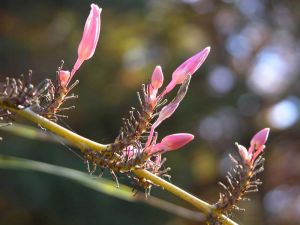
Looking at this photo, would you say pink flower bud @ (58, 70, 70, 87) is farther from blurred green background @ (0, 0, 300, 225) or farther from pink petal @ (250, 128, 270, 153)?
blurred green background @ (0, 0, 300, 225)

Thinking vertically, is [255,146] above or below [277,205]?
below

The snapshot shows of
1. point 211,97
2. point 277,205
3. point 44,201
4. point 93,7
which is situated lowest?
point 93,7

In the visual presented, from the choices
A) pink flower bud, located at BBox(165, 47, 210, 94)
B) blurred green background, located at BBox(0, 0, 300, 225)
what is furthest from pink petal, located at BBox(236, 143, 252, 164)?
blurred green background, located at BBox(0, 0, 300, 225)

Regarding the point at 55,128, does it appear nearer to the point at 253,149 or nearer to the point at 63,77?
the point at 63,77

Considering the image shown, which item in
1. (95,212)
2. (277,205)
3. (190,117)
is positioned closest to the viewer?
(95,212)

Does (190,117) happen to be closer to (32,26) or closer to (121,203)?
(121,203)

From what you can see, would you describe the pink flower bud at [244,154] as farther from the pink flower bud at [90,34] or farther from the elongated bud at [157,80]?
the pink flower bud at [90,34]

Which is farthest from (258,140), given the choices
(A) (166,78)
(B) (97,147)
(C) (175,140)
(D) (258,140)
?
(A) (166,78)

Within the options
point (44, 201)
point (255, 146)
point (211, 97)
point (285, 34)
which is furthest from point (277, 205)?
point (255, 146)
